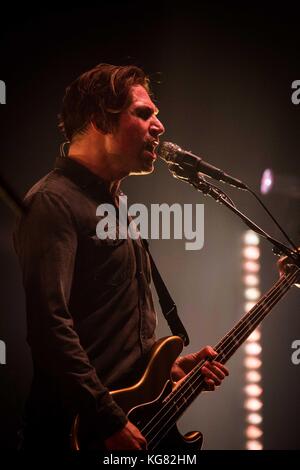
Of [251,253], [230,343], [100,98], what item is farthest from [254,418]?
[100,98]

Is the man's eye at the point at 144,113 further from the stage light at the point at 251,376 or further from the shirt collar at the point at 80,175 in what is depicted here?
the stage light at the point at 251,376

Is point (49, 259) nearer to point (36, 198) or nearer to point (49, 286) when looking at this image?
Answer: point (49, 286)

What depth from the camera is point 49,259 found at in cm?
126

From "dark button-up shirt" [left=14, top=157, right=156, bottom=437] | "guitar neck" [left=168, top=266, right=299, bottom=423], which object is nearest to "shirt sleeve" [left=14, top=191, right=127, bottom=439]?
"dark button-up shirt" [left=14, top=157, right=156, bottom=437]

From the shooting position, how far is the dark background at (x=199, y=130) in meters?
2.22

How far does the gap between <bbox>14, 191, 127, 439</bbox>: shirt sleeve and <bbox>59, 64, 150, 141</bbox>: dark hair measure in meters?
0.44

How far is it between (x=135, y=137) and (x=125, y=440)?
3.16ft

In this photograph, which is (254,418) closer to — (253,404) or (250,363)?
(253,404)

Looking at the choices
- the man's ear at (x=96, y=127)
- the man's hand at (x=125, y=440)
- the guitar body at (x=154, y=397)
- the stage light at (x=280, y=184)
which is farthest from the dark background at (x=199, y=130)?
the man's hand at (x=125, y=440)

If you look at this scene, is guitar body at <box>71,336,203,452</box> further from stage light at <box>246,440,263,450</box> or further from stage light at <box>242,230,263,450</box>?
stage light at <box>246,440,263,450</box>

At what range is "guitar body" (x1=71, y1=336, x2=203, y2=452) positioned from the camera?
4.26 ft

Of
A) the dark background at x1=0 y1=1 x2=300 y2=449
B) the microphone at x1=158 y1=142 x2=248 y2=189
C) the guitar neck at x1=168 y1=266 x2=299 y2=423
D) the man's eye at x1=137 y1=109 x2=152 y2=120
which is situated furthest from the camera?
the dark background at x1=0 y1=1 x2=300 y2=449
